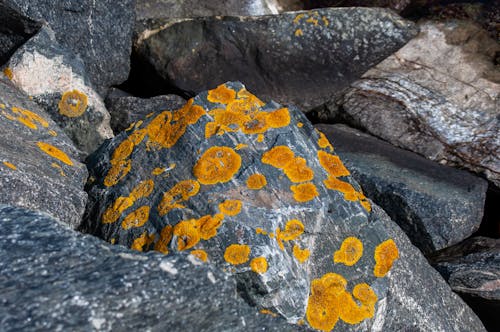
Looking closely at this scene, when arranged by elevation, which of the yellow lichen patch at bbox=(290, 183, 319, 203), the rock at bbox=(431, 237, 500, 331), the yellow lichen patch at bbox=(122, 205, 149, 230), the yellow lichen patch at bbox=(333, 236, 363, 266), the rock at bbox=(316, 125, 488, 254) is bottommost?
the rock at bbox=(431, 237, 500, 331)

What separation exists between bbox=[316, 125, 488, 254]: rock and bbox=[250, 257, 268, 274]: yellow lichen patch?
7.90 ft

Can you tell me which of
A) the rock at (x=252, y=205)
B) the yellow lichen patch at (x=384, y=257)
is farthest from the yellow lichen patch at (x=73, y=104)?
the yellow lichen patch at (x=384, y=257)

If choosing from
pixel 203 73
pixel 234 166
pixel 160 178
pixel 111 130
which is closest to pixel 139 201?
pixel 160 178

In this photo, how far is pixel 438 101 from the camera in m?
6.86

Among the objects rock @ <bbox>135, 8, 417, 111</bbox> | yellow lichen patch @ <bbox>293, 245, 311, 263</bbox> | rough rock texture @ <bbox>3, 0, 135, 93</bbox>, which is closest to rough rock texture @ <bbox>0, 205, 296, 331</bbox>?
yellow lichen patch @ <bbox>293, 245, 311, 263</bbox>

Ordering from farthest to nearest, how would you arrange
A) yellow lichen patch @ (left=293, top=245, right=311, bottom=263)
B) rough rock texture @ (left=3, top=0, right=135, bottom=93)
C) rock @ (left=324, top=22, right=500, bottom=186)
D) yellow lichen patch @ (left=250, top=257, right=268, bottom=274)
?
1. rock @ (left=324, top=22, right=500, bottom=186)
2. rough rock texture @ (left=3, top=0, right=135, bottom=93)
3. yellow lichen patch @ (left=293, top=245, right=311, bottom=263)
4. yellow lichen patch @ (left=250, top=257, right=268, bottom=274)

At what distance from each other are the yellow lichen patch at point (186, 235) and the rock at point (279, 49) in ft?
10.1

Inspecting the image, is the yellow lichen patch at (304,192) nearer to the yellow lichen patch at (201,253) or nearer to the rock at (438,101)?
the yellow lichen patch at (201,253)

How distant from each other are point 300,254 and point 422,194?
2249 millimetres

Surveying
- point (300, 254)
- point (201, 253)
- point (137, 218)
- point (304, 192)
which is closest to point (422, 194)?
point (304, 192)

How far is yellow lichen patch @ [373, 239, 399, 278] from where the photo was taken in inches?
166

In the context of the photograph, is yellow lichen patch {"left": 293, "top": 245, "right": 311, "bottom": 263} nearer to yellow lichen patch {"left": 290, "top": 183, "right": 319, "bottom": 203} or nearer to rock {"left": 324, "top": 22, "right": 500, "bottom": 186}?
yellow lichen patch {"left": 290, "top": 183, "right": 319, "bottom": 203}

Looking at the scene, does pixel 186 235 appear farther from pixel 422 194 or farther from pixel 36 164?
pixel 422 194

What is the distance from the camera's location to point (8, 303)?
2414 mm
